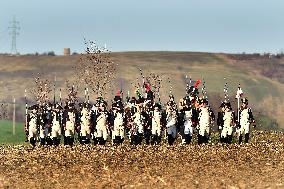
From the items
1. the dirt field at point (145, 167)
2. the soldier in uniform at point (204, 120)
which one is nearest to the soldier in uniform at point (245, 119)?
the soldier in uniform at point (204, 120)

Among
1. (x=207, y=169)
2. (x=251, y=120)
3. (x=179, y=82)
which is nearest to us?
(x=207, y=169)

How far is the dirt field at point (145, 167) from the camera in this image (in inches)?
890

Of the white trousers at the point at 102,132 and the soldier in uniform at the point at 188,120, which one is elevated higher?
the soldier in uniform at the point at 188,120

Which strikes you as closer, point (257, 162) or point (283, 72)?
point (257, 162)

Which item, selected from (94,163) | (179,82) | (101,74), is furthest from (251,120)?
(179,82)

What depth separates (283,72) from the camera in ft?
499

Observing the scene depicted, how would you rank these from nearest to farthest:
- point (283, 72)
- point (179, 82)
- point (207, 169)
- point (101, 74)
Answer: point (207, 169) → point (101, 74) → point (179, 82) → point (283, 72)

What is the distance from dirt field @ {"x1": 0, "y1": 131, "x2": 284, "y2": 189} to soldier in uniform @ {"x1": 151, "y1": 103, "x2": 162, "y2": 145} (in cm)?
352

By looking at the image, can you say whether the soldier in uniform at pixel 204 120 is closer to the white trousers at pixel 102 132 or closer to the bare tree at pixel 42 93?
the white trousers at pixel 102 132

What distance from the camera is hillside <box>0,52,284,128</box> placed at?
422 feet

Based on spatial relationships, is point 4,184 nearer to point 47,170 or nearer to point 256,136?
point 47,170

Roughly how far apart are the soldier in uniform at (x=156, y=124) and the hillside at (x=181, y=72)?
75527mm

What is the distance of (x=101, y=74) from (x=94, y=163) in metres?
56.2

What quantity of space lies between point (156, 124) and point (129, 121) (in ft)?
4.64
